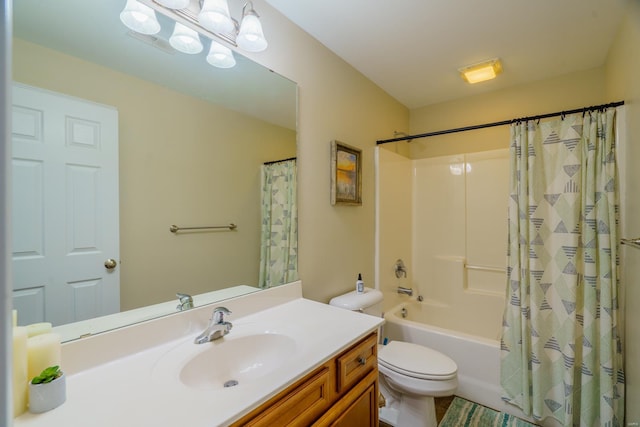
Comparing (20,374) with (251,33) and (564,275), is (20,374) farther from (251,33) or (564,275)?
(564,275)

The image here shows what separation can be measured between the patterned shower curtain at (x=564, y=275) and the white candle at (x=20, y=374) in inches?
88.3

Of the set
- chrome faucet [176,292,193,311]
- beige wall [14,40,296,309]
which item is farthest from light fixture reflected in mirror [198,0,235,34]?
chrome faucet [176,292,193,311]

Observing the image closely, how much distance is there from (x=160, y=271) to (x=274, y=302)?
1.85ft

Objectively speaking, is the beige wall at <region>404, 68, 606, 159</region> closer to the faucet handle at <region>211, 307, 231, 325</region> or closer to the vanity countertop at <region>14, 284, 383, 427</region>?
the vanity countertop at <region>14, 284, 383, 427</region>

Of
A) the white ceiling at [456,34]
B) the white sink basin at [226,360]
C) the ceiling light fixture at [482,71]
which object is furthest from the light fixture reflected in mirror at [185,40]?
the ceiling light fixture at [482,71]

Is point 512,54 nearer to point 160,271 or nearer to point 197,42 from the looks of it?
point 197,42

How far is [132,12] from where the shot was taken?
39.9 inches

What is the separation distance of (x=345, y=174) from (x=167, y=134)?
3.65 feet

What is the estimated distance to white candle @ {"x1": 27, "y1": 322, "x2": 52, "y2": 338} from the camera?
77 cm

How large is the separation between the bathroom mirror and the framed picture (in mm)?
419

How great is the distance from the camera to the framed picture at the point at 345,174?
1.82 meters

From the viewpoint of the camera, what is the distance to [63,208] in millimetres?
865

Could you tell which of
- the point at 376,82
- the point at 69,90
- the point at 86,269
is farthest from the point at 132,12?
the point at 376,82

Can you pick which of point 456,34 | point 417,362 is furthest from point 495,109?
point 417,362
